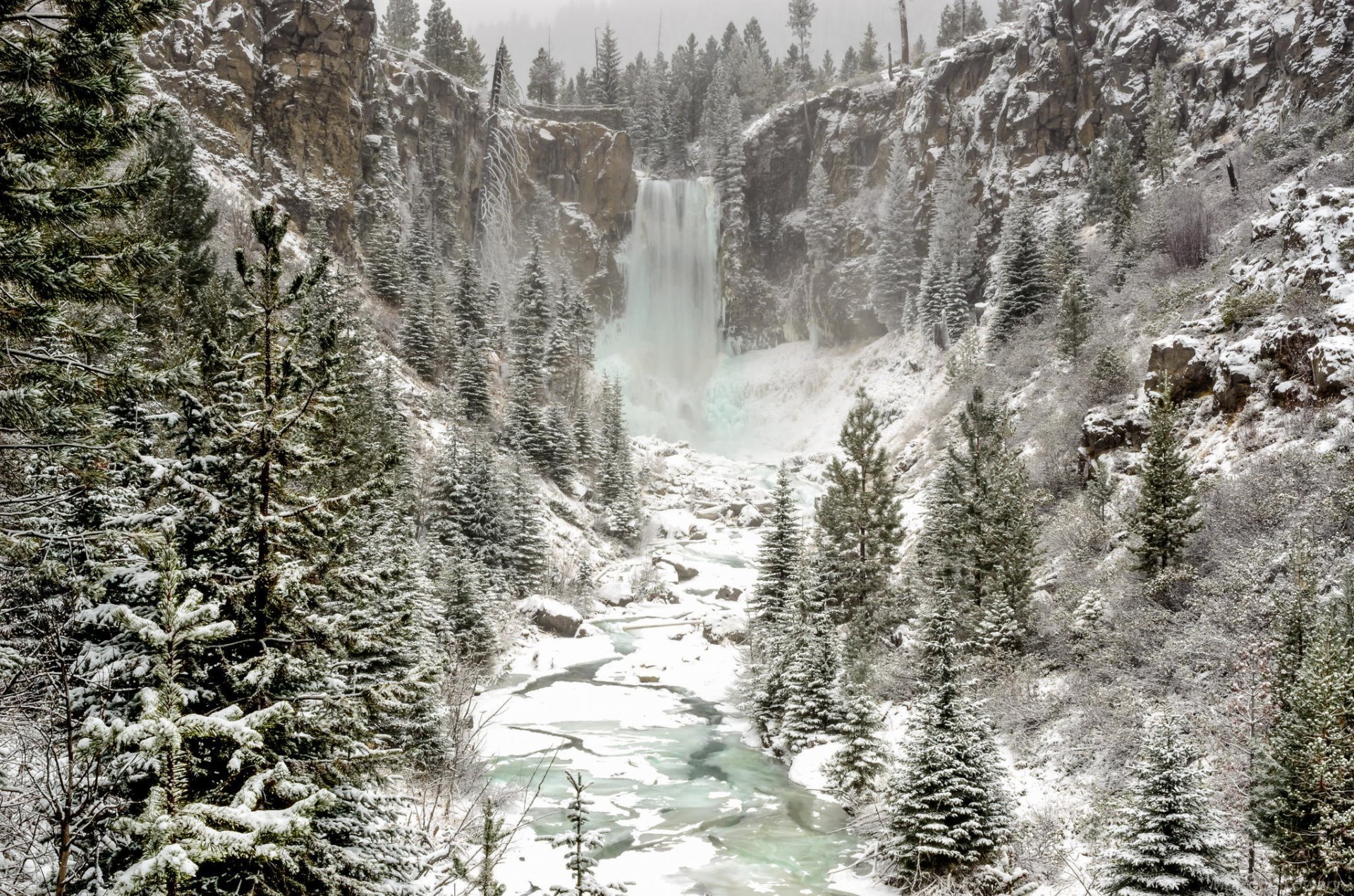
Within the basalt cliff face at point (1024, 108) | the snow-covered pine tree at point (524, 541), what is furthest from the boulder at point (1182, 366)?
the snow-covered pine tree at point (524, 541)

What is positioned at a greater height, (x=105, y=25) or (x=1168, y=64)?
(x=1168, y=64)

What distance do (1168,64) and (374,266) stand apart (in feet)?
181

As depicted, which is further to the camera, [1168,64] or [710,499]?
[710,499]

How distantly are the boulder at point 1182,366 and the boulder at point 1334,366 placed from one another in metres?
3.56

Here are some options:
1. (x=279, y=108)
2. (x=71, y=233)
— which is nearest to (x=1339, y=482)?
(x=71, y=233)

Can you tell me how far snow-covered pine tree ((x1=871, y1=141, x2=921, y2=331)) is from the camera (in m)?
58.8

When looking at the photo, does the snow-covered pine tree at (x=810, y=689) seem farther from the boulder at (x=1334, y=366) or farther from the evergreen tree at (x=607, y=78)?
the evergreen tree at (x=607, y=78)

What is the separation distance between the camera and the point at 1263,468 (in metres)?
15.5

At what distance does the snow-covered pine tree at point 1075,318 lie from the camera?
29.3 m

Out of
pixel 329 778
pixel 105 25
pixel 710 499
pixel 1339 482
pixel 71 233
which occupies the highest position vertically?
pixel 105 25

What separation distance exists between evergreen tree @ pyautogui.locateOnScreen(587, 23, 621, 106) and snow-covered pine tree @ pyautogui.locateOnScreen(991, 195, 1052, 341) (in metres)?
56.4

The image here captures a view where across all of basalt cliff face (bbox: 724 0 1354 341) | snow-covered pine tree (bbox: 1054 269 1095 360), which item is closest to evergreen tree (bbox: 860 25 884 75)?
basalt cliff face (bbox: 724 0 1354 341)

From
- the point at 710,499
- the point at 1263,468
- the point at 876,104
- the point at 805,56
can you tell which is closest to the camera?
the point at 1263,468

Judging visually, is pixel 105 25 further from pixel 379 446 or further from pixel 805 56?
pixel 805 56
